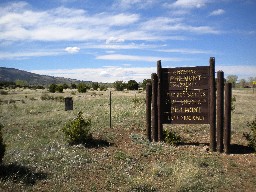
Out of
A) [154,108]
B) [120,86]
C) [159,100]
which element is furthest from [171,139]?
[120,86]

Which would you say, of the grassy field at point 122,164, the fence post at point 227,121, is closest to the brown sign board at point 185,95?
the fence post at point 227,121

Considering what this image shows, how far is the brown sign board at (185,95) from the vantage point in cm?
1277

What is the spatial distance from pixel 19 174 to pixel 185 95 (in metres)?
7.34

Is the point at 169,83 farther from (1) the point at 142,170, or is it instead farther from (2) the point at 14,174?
(2) the point at 14,174

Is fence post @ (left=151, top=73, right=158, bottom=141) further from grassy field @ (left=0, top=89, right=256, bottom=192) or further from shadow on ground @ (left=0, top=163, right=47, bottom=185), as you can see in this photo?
shadow on ground @ (left=0, top=163, right=47, bottom=185)

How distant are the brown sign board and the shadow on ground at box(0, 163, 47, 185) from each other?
20.6 feet

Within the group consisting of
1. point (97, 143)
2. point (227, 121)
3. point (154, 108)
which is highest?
point (154, 108)

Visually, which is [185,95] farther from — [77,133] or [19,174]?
[19,174]

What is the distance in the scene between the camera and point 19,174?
890cm

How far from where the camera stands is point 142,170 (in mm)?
9500

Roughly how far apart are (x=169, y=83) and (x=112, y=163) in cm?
482

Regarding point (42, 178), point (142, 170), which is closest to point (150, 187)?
point (142, 170)

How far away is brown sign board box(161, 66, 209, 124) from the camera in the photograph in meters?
12.8

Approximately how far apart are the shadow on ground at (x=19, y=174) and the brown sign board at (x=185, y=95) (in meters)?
6.28
